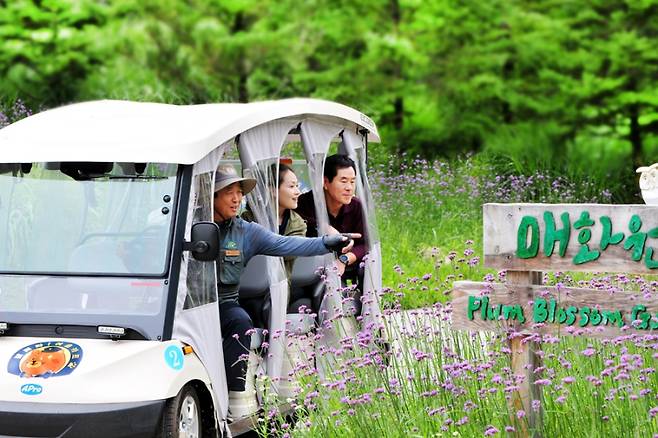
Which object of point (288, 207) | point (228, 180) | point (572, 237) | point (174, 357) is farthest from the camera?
point (288, 207)

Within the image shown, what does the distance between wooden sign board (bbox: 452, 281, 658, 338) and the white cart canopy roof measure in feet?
4.82

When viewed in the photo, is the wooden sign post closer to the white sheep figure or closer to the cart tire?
the white sheep figure

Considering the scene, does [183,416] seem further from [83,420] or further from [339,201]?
[339,201]

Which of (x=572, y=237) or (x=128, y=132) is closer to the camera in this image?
(x=572, y=237)

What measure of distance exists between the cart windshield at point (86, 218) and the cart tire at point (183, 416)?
61 cm

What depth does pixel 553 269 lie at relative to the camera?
17.1 feet

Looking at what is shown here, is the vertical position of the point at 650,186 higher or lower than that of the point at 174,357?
higher

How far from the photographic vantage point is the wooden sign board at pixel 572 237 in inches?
197

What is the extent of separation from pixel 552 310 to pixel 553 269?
0.19m

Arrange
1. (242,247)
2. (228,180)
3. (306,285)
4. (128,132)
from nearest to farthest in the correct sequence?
(128,132), (228,180), (242,247), (306,285)

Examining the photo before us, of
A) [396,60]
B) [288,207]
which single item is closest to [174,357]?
[288,207]

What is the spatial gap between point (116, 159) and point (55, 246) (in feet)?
1.97

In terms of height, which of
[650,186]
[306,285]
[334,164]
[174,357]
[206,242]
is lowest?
[174,357]

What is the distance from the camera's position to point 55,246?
5.72 metres
